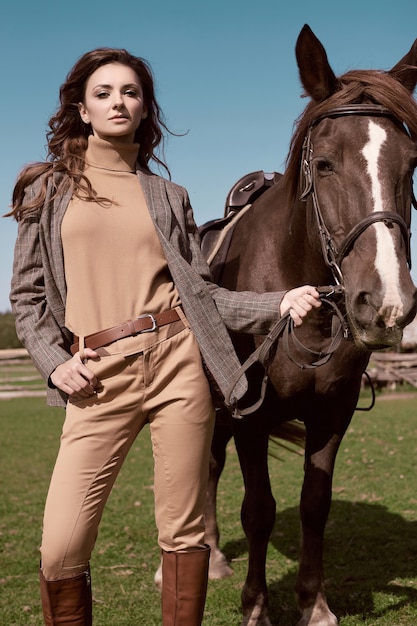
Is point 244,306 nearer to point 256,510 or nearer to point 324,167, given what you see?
point 324,167

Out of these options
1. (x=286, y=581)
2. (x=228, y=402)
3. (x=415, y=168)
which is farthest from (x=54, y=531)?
(x=286, y=581)

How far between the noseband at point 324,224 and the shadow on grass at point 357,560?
6.85 feet

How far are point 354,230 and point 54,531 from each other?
1.40m

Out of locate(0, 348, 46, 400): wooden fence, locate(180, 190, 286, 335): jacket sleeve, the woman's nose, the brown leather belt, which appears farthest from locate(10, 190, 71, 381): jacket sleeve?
locate(0, 348, 46, 400): wooden fence

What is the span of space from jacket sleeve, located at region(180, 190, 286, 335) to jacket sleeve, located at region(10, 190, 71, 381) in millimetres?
556

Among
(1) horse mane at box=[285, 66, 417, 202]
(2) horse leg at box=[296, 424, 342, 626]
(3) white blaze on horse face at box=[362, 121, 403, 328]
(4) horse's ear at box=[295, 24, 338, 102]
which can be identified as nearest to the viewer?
(3) white blaze on horse face at box=[362, 121, 403, 328]

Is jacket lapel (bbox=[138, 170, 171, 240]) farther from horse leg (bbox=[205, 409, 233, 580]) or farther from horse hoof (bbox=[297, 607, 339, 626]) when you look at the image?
horse hoof (bbox=[297, 607, 339, 626])

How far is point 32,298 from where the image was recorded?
8.02 feet

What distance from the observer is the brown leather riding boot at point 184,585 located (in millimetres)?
2391

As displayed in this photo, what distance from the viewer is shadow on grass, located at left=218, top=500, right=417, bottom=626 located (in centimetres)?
369

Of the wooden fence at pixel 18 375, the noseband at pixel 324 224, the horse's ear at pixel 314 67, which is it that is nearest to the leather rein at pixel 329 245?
the noseband at pixel 324 224

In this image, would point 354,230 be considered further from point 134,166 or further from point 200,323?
point 134,166

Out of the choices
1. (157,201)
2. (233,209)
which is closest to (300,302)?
(157,201)

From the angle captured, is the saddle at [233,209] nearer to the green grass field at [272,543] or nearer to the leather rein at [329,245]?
the leather rein at [329,245]
